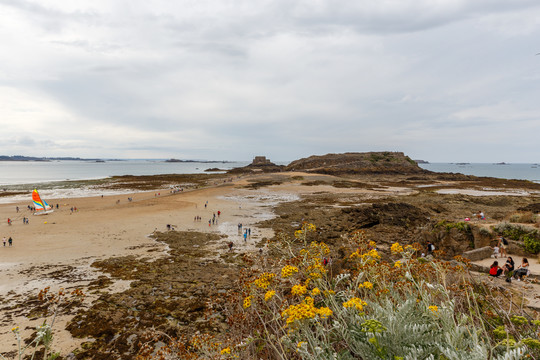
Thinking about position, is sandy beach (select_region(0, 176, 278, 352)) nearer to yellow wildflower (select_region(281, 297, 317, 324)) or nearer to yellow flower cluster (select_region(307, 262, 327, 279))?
yellow flower cluster (select_region(307, 262, 327, 279))

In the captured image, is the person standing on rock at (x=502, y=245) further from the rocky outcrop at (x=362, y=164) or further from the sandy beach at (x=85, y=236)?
the rocky outcrop at (x=362, y=164)

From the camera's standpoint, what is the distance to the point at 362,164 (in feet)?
315

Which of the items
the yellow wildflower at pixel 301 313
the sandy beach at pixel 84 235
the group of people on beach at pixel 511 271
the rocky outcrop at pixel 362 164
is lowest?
the sandy beach at pixel 84 235

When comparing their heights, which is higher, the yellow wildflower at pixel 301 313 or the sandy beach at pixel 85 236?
the yellow wildflower at pixel 301 313

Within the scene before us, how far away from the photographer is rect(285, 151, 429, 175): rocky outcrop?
89.9m

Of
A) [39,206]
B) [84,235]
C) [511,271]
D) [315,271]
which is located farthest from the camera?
[39,206]

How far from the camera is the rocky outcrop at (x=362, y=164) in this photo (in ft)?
295

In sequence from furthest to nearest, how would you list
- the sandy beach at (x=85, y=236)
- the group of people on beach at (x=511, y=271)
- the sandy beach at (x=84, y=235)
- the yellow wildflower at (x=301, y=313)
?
the sandy beach at (x=84, y=235) < the sandy beach at (x=85, y=236) < the group of people on beach at (x=511, y=271) < the yellow wildflower at (x=301, y=313)

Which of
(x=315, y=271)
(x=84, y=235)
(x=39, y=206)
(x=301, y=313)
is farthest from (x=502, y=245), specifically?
(x=39, y=206)

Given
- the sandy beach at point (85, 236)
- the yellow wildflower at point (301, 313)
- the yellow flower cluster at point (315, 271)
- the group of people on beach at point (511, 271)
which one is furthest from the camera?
the sandy beach at point (85, 236)

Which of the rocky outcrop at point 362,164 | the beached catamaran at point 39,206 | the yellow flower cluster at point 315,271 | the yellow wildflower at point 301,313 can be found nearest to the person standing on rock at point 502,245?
the yellow flower cluster at point 315,271

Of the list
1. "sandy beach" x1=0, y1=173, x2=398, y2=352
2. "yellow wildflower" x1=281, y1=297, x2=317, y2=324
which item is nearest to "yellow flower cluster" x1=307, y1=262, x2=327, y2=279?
"yellow wildflower" x1=281, y1=297, x2=317, y2=324

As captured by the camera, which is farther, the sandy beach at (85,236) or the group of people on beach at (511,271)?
the sandy beach at (85,236)

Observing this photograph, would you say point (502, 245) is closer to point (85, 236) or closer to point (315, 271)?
point (315, 271)
